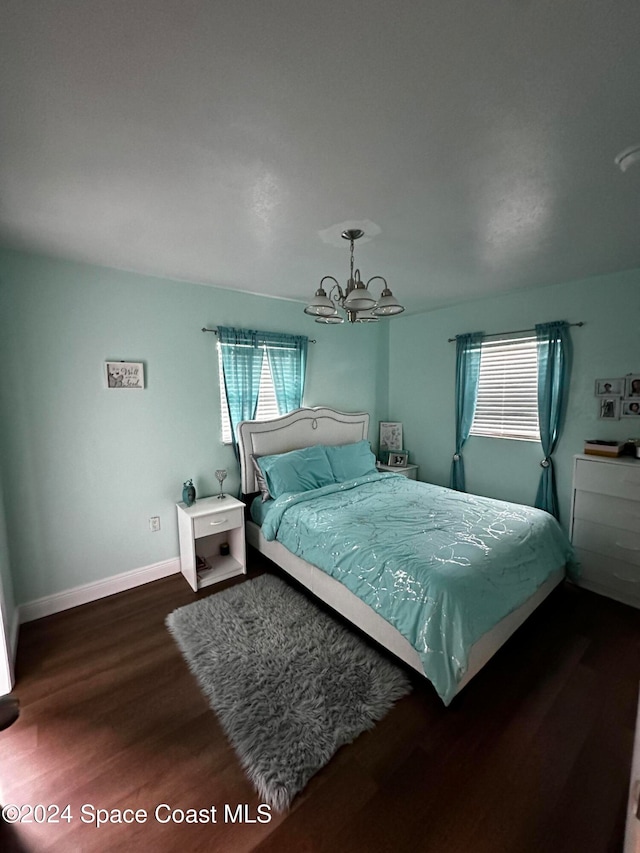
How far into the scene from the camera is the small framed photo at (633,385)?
8.61 feet

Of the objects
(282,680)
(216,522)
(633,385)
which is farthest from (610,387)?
(216,522)

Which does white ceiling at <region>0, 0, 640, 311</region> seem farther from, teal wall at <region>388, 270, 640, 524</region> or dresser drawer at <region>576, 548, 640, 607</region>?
dresser drawer at <region>576, 548, 640, 607</region>

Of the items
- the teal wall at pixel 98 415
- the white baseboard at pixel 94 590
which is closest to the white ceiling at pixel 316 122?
the teal wall at pixel 98 415

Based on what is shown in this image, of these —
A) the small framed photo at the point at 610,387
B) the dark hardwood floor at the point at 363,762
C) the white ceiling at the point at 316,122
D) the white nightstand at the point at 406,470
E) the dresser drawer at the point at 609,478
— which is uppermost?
the white ceiling at the point at 316,122

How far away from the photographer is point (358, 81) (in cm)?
100

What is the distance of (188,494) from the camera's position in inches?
110

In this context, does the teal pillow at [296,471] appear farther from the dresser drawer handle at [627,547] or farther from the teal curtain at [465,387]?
the dresser drawer handle at [627,547]

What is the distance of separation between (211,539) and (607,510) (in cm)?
321

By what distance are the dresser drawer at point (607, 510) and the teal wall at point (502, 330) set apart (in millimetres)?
398

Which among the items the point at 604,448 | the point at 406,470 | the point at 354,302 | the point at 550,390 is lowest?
the point at 406,470

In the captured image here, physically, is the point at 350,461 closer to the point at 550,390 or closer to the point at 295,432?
the point at 295,432

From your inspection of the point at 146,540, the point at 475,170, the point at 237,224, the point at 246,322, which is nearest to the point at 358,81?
the point at 475,170

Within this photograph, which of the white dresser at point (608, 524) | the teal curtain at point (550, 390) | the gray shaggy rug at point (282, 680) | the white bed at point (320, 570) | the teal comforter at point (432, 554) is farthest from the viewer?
the teal curtain at point (550, 390)

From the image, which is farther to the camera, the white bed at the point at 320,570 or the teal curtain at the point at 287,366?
the teal curtain at the point at 287,366
